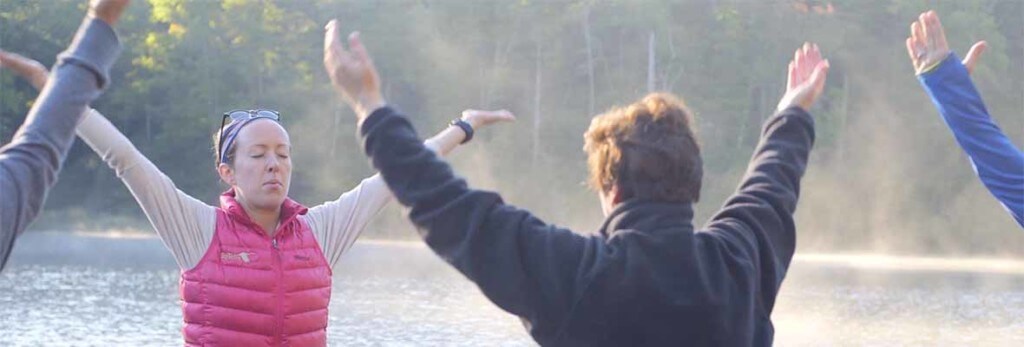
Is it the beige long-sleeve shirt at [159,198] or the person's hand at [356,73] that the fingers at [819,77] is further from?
the beige long-sleeve shirt at [159,198]

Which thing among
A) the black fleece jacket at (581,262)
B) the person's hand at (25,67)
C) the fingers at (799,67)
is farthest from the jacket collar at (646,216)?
the person's hand at (25,67)

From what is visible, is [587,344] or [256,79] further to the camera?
[256,79]

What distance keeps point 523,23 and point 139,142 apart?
1039cm

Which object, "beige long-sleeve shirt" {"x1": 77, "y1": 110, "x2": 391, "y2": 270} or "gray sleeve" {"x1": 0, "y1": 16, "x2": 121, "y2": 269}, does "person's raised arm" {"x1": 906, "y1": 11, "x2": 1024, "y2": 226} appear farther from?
"gray sleeve" {"x1": 0, "y1": 16, "x2": 121, "y2": 269}

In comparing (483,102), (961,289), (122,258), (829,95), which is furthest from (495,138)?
(961,289)

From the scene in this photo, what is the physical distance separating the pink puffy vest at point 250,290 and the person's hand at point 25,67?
1.07 meters

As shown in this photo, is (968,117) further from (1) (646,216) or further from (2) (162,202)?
(2) (162,202)

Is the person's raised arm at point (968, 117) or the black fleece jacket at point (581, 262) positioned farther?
the person's raised arm at point (968, 117)

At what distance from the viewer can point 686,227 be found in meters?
2.71

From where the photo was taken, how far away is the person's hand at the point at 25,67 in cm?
260

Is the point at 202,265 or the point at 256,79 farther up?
the point at 256,79

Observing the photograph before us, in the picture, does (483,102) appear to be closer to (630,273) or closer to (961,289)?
(961,289)

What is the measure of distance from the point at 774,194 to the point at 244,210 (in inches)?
57.4

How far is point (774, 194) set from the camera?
9.60 ft
